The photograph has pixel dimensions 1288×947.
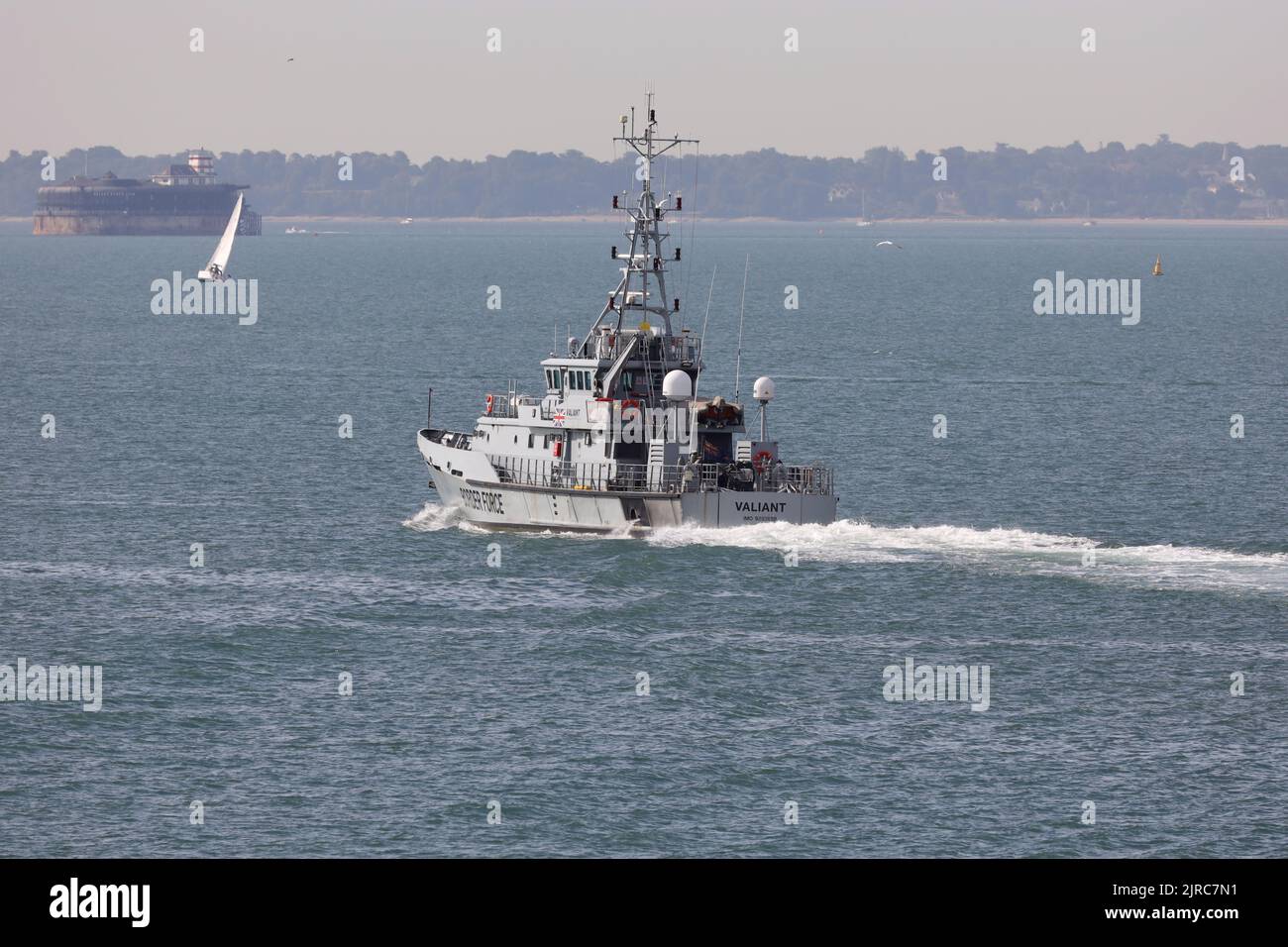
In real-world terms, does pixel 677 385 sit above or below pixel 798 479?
above

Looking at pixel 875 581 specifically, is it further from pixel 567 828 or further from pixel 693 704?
pixel 567 828

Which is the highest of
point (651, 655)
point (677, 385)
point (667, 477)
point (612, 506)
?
point (677, 385)

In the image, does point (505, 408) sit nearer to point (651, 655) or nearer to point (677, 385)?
point (677, 385)

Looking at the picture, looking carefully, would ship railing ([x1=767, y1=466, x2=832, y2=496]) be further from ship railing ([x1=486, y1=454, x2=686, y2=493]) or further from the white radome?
the white radome

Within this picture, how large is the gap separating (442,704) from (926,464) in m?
46.2

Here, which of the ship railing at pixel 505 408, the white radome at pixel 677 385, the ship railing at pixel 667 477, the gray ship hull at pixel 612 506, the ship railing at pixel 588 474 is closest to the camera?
the gray ship hull at pixel 612 506

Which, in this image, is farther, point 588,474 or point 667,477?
point 588,474

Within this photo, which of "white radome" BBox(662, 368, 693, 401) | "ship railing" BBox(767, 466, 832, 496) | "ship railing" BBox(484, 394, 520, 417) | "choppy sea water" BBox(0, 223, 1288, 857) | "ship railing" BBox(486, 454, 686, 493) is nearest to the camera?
"choppy sea water" BBox(0, 223, 1288, 857)

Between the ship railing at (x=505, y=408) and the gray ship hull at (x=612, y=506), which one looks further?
the ship railing at (x=505, y=408)

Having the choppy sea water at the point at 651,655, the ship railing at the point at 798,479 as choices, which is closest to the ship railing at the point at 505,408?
the choppy sea water at the point at 651,655

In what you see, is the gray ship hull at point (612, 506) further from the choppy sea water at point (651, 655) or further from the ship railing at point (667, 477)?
the choppy sea water at point (651, 655)

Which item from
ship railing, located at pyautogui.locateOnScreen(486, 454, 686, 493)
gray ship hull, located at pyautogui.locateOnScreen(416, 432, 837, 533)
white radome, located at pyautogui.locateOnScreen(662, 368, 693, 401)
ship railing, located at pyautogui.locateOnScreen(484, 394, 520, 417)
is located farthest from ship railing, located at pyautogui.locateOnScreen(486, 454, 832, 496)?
ship railing, located at pyautogui.locateOnScreen(484, 394, 520, 417)

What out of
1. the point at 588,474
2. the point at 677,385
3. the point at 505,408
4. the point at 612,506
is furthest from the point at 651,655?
the point at 505,408

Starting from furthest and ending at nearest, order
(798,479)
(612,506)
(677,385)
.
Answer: (798,479) < (677,385) < (612,506)
